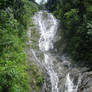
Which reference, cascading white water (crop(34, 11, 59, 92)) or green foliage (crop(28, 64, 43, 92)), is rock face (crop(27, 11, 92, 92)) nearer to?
cascading white water (crop(34, 11, 59, 92))

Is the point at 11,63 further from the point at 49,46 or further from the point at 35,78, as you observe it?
the point at 49,46

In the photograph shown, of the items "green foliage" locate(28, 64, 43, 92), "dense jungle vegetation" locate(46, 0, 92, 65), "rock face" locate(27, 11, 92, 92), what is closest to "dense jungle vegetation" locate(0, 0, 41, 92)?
"green foliage" locate(28, 64, 43, 92)

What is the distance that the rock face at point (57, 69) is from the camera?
7.62 m

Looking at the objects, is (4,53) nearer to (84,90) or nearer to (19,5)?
(84,90)

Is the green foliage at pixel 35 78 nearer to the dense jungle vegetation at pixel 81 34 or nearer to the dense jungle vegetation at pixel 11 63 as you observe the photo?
the dense jungle vegetation at pixel 11 63

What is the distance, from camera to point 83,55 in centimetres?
981

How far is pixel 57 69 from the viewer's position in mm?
9742

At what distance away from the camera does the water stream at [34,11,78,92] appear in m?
8.00

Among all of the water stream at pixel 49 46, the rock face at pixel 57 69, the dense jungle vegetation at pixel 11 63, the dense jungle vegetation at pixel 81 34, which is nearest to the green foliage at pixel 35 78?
the dense jungle vegetation at pixel 11 63

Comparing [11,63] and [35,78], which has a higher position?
[11,63]

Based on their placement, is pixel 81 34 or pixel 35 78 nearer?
pixel 35 78

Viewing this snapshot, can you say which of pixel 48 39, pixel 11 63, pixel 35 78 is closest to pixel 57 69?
pixel 35 78

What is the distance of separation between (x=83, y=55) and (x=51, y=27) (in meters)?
8.46

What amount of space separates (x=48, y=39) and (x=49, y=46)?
142 centimetres
